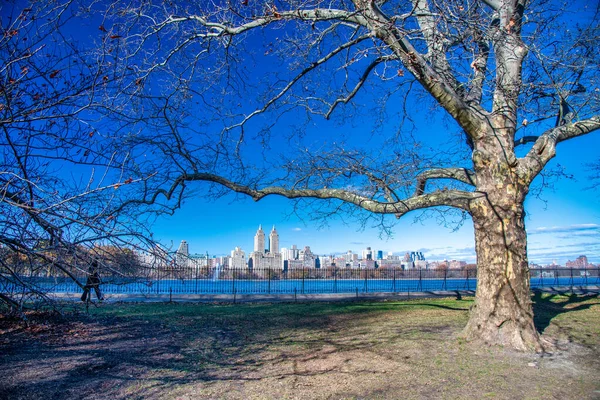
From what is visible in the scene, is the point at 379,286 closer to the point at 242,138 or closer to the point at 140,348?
the point at 242,138

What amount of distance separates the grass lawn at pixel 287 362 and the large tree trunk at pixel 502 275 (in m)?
0.36

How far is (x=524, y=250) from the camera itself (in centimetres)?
686

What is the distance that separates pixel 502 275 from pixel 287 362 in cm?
381

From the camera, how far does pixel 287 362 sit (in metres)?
6.09

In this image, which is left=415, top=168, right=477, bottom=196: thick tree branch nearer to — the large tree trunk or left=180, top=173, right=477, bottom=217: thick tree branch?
left=180, top=173, right=477, bottom=217: thick tree branch

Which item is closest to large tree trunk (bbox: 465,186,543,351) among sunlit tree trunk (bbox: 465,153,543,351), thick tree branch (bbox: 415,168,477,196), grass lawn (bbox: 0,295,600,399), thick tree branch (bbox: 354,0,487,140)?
sunlit tree trunk (bbox: 465,153,543,351)

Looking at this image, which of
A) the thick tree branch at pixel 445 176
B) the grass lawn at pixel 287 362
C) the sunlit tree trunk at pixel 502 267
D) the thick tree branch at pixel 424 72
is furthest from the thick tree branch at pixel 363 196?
the grass lawn at pixel 287 362

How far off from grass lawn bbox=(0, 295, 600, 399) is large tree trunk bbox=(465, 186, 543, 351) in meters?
0.36

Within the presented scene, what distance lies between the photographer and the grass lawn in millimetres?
4805

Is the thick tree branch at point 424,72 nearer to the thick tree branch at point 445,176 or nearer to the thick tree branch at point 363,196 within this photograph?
the thick tree branch at point 363,196

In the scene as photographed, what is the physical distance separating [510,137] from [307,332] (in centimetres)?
547

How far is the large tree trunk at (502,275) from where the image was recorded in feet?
21.6

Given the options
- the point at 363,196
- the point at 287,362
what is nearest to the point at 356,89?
the point at 363,196

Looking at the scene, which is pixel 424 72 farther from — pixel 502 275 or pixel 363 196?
pixel 502 275
